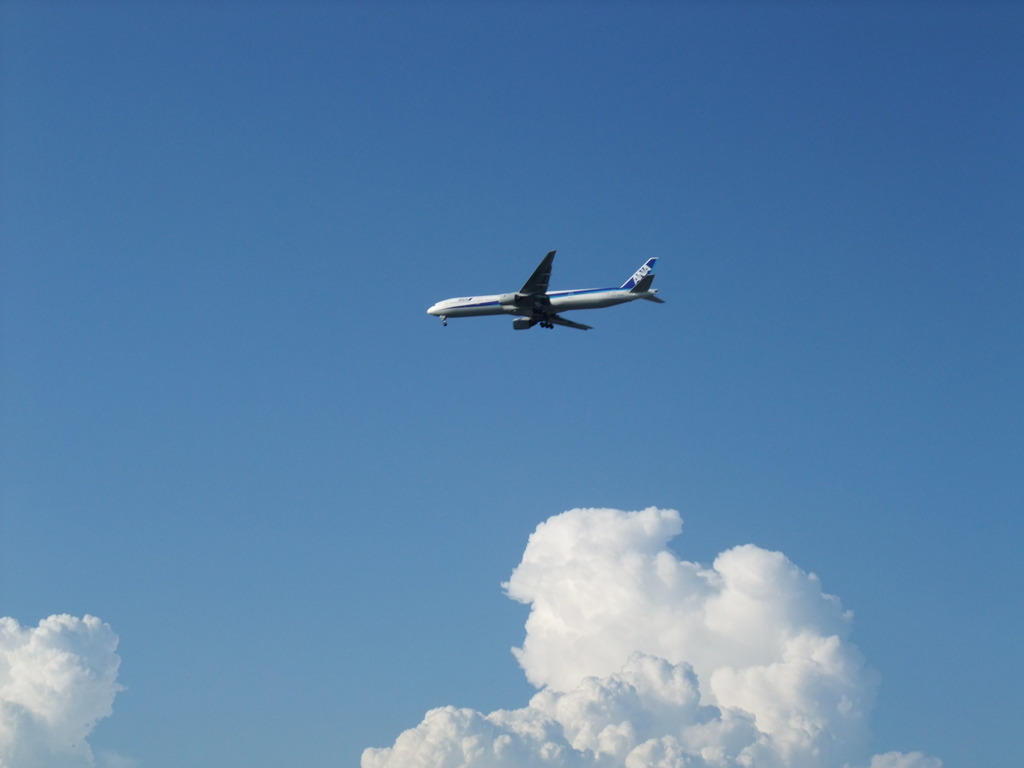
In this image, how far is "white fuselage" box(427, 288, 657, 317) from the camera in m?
165

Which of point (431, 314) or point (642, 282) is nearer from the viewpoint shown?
point (642, 282)

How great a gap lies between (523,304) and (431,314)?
24.1m

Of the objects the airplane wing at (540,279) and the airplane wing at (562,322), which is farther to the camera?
the airplane wing at (562,322)

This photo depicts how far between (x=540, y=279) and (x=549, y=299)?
189 inches

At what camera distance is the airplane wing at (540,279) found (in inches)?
6437

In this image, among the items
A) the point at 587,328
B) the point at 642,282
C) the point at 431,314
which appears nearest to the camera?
the point at 642,282

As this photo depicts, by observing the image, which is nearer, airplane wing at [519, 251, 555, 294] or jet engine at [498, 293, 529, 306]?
airplane wing at [519, 251, 555, 294]

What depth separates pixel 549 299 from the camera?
6713 inches

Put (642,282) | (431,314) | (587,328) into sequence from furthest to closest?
1. (431,314)
2. (587,328)
3. (642,282)

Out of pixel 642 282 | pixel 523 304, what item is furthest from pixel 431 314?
pixel 642 282

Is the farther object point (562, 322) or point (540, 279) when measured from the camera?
point (562, 322)

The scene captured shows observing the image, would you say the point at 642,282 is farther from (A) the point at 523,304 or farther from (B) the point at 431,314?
(B) the point at 431,314

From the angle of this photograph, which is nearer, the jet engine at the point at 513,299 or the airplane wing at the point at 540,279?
the airplane wing at the point at 540,279

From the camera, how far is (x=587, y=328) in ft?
579
